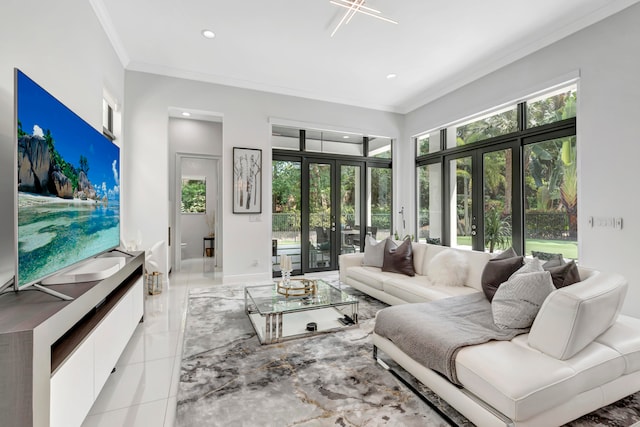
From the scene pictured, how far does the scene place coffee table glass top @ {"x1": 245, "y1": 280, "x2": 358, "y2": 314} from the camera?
2.66 m

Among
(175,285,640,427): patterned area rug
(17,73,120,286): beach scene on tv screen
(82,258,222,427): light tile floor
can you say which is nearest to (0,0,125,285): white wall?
(17,73,120,286): beach scene on tv screen

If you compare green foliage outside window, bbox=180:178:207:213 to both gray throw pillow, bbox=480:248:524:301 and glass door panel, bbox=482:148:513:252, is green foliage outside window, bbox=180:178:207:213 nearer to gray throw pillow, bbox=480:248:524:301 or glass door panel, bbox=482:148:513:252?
glass door panel, bbox=482:148:513:252

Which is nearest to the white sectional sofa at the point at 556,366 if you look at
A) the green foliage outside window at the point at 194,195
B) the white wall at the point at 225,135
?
the white wall at the point at 225,135

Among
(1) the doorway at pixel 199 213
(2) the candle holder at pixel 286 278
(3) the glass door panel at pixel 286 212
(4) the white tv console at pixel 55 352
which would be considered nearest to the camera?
(4) the white tv console at pixel 55 352

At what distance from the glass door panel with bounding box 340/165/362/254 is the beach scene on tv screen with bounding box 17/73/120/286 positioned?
Result: 13.2ft

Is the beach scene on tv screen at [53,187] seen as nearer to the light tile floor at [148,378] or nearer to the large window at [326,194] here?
the light tile floor at [148,378]

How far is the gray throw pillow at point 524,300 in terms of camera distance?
1.87 m

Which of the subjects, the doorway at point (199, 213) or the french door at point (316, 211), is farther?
the doorway at point (199, 213)

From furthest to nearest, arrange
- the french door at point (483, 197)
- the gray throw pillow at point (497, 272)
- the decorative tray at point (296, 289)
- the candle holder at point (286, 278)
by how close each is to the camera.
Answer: the french door at point (483, 197), the candle holder at point (286, 278), the decorative tray at point (296, 289), the gray throw pillow at point (497, 272)

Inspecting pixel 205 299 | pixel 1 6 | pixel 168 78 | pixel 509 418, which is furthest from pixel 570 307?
pixel 168 78

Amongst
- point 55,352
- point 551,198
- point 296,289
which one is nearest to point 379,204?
point 551,198

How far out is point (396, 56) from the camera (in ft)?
13.4

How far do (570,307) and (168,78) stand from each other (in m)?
5.21

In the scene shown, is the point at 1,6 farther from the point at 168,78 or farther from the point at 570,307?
the point at 570,307
